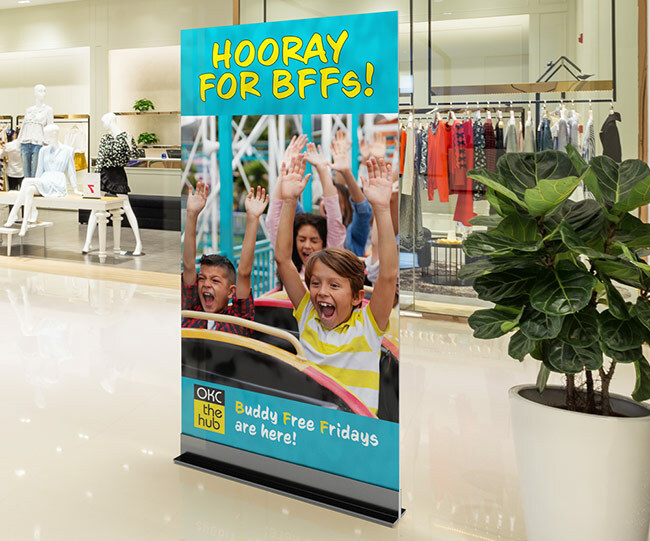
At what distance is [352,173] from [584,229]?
0.72 metres

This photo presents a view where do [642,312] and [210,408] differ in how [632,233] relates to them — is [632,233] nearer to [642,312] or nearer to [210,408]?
[642,312]

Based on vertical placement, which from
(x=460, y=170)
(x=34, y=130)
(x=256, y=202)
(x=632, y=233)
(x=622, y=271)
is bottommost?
(x=622, y=271)

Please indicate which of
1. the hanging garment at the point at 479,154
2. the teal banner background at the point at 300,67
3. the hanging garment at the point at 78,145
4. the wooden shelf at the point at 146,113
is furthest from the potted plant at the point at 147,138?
the teal banner background at the point at 300,67

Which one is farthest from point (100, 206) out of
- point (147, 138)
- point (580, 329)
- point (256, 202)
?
point (580, 329)

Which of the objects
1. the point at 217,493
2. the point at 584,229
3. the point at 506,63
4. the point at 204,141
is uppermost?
the point at 506,63

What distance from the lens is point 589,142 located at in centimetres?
482

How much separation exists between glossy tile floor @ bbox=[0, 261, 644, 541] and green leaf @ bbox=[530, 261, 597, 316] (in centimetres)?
91

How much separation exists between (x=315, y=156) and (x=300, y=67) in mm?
300

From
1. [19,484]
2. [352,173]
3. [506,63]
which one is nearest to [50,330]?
[19,484]

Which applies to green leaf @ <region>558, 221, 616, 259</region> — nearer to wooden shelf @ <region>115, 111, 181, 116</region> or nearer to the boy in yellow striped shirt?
the boy in yellow striped shirt

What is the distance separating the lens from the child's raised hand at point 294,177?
220 cm

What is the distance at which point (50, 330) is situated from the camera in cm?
479

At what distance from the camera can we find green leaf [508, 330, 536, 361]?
1.77 meters

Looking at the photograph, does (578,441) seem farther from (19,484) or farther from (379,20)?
(19,484)
